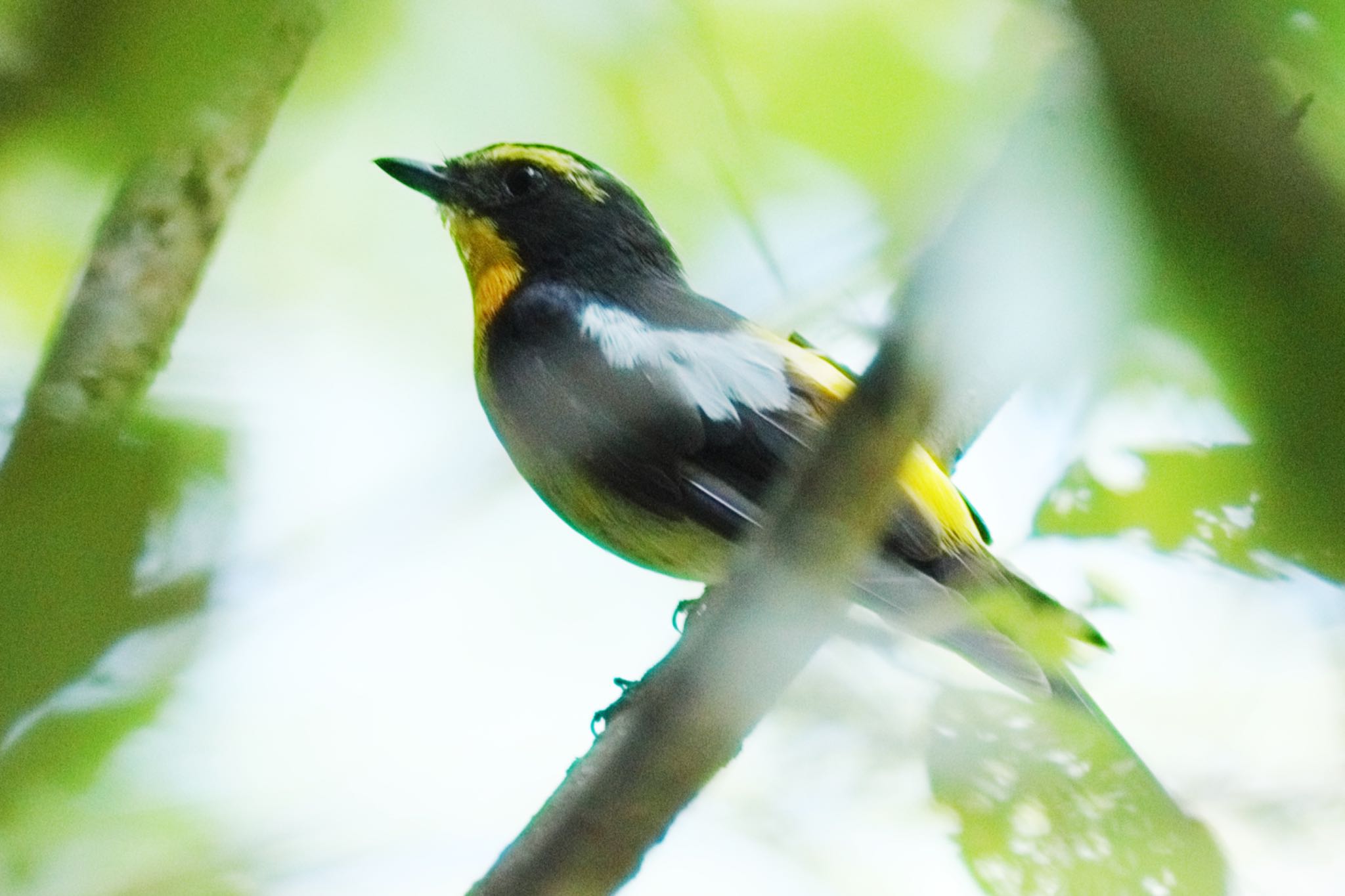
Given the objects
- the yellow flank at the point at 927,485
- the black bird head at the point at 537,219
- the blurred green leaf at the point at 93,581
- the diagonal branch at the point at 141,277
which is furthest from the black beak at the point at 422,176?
the blurred green leaf at the point at 93,581

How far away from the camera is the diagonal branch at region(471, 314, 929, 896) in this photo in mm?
1303

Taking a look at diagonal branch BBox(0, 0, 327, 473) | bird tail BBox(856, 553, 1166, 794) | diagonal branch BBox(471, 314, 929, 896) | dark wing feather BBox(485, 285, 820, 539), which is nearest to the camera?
bird tail BBox(856, 553, 1166, 794)

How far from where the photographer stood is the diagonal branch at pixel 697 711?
1303 millimetres

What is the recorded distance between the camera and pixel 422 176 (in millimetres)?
3213

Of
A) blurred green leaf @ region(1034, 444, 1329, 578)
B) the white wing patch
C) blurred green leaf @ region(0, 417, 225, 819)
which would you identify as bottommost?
blurred green leaf @ region(0, 417, 225, 819)

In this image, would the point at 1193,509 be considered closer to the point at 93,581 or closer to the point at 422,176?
the point at 93,581

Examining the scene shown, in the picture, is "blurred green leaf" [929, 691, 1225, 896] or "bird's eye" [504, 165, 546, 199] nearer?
"blurred green leaf" [929, 691, 1225, 896]

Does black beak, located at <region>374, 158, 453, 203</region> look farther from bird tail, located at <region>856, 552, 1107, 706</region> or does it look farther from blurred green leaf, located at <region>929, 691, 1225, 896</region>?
blurred green leaf, located at <region>929, 691, 1225, 896</region>

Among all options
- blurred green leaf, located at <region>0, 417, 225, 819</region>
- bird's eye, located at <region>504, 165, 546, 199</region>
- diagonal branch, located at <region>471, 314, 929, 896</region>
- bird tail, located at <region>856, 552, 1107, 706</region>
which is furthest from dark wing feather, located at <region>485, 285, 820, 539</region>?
bird's eye, located at <region>504, 165, 546, 199</region>

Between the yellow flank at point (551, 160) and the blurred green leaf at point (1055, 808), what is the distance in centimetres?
234

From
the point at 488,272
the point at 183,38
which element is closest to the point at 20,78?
the point at 183,38

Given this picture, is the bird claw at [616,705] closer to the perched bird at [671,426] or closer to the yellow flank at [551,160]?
the perched bird at [671,426]

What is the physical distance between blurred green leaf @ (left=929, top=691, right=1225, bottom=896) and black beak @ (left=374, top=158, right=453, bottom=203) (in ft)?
7.72

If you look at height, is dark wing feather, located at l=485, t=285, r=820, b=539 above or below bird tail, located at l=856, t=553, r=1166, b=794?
above
